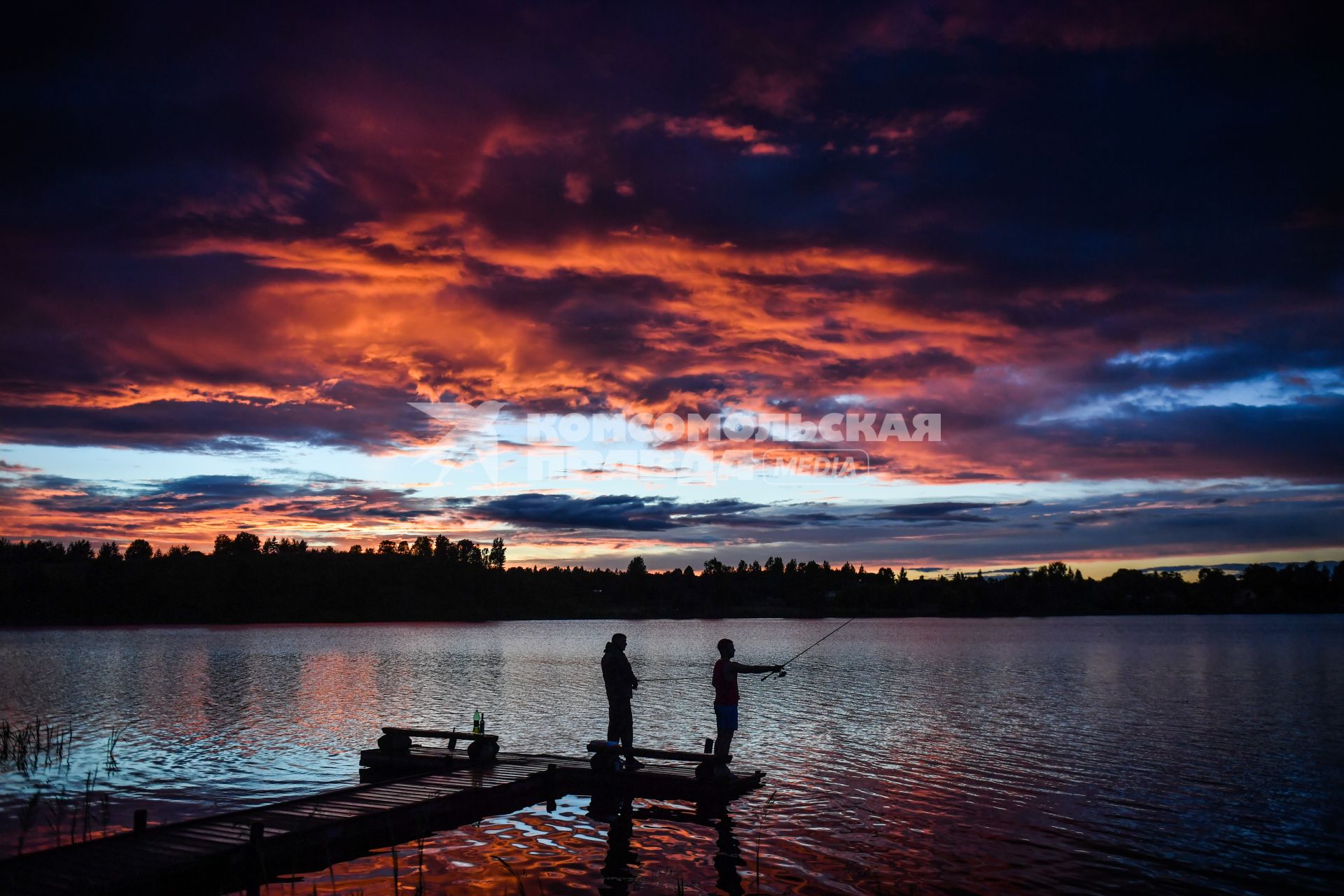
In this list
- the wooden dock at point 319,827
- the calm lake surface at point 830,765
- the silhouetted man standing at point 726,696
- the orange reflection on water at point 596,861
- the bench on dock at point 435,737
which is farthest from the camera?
the bench on dock at point 435,737

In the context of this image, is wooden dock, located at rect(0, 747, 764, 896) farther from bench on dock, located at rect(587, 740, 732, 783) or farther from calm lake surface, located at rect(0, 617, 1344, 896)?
calm lake surface, located at rect(0, 617, 1344, 896)

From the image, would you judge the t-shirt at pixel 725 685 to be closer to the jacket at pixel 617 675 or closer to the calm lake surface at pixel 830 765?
the jacket at pixel 617 675

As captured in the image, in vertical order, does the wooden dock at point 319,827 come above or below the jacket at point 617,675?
below

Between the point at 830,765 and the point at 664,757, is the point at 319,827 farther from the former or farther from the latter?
the point at 830,765

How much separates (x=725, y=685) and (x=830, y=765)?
21.2 feet

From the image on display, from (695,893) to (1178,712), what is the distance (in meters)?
28.6

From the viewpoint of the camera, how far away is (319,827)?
13.2m

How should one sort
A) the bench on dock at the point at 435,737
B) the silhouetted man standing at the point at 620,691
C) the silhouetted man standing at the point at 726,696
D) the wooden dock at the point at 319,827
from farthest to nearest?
1. the bench on dock at the point at 435,737
2. the silhouetted man standing at the point at 620,691
3. the silhouetted man standing at the point at 726,696
4. the wooden dock at the point at 319,827

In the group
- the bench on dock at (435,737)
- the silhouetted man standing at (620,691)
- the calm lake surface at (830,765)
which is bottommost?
the calm lake surface at (830,765)

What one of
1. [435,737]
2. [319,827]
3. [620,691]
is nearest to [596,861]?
[319,827]

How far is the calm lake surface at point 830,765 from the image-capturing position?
14.1 meters

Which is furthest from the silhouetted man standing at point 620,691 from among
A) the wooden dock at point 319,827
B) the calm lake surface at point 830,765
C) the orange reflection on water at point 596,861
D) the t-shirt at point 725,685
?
the orange reflection on water at point 596,861

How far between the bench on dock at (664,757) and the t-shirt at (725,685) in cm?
108

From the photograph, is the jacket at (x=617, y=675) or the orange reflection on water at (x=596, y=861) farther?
the jacket at (x=617, y=675)
